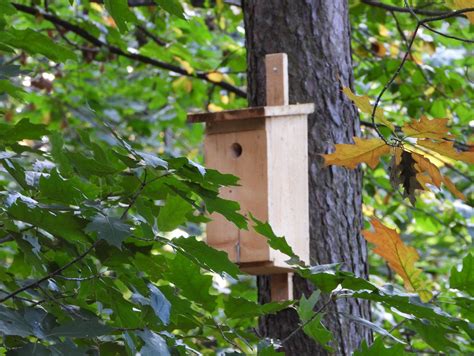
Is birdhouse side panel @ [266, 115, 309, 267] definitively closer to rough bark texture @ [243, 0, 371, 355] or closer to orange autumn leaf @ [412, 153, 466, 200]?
rough bark texture @ [243, 0, 371, 355]

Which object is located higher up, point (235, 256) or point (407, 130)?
point (407, 130)

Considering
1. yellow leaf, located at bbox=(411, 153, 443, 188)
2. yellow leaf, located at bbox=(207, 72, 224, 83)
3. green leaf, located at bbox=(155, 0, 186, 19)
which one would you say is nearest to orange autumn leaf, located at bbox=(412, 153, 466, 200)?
yellow leaf, located at bbox=(411, 153, 443, 188)

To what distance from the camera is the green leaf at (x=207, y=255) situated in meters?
1.60

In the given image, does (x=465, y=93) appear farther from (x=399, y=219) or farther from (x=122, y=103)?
(x=122, y=103)

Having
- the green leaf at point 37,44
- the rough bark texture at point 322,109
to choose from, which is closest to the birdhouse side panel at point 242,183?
the rough bark texture at point 322,109

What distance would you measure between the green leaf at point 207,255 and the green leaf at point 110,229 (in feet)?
0.46

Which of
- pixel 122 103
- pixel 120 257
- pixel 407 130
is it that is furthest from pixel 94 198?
pixel 122 103

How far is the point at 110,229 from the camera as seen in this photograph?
4.81 feet

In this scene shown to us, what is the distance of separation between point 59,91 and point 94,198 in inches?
200

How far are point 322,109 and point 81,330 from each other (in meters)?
1.51

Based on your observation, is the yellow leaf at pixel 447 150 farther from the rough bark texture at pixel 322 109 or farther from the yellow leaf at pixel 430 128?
the rough bark texture at pixel 322 109

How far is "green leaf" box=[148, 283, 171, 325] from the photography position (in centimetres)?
157

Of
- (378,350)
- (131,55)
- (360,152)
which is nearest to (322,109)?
(360,152)

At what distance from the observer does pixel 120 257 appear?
5.35 feet
